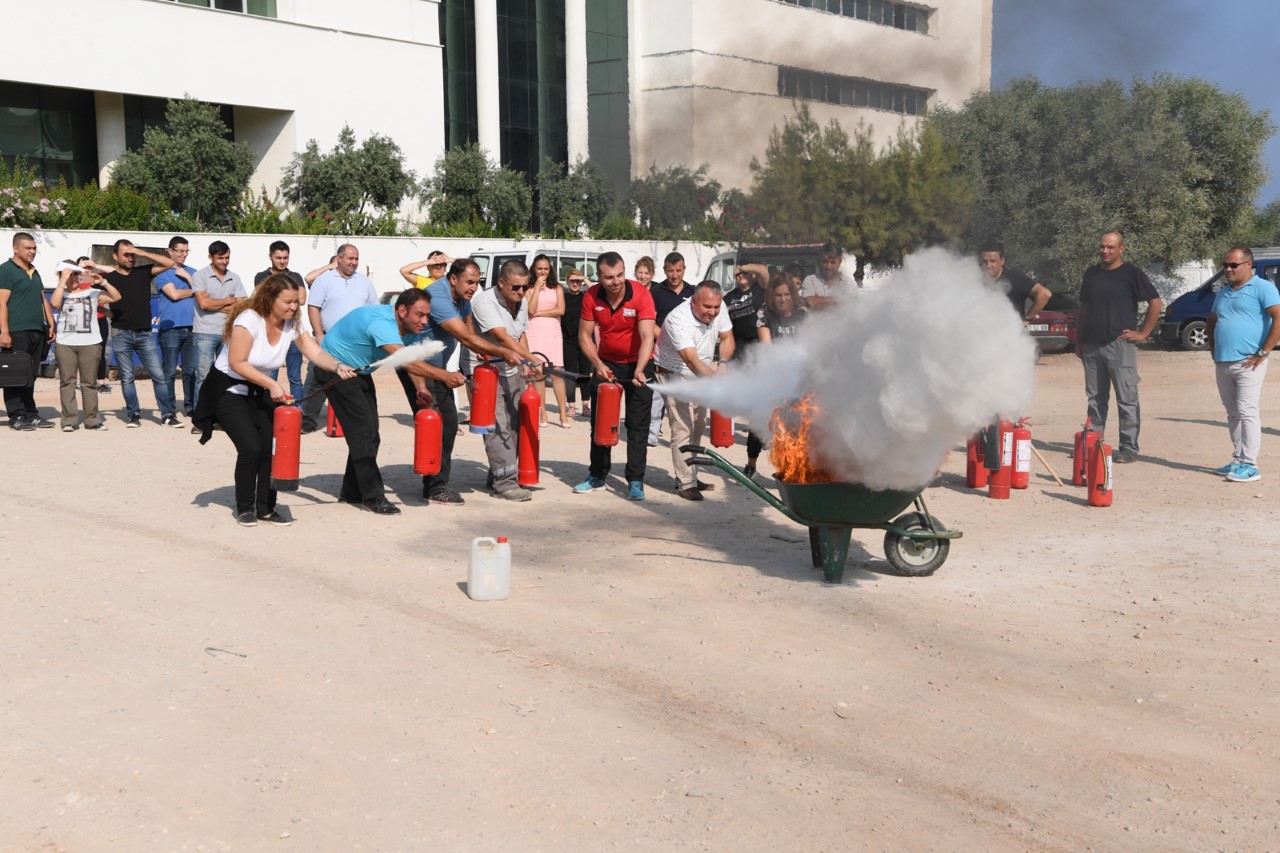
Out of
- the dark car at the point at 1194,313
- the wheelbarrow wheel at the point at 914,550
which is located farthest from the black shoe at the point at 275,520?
the dark car at the point at 1194,313

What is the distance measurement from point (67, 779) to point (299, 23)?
104ft

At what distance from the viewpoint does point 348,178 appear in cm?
3312

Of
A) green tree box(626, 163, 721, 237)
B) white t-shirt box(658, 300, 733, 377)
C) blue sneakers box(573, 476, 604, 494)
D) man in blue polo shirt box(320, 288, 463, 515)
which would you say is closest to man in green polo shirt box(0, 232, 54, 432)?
man in blue polo shirt box(320, 288, 463, 515)

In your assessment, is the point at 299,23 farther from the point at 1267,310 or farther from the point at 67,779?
the point at 67,779

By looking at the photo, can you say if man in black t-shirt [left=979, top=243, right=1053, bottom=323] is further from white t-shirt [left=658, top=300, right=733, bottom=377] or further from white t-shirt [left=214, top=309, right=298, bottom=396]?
white t-shirt [left=214, top=309, right=298, bottom=396]

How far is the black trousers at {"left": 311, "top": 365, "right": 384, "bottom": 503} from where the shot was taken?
9.41m

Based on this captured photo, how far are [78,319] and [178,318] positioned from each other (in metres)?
1.02

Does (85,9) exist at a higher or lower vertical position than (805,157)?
higher

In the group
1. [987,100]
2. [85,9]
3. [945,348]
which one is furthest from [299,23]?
[945,348]

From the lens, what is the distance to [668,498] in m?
10.4

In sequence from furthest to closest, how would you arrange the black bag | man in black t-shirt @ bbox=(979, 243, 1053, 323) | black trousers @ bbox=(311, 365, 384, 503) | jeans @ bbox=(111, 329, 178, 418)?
1. jeans @ bbox=(111, 329, 178, 418)
2. the black bag
3. man in black t-shirt @ bbox=(979, 243, 1053, 323)
4. black trousers @ bbox=(311, 365, 384, 503)

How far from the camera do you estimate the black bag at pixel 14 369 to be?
12.9 m

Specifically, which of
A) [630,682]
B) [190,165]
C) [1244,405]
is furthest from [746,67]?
[630,682]

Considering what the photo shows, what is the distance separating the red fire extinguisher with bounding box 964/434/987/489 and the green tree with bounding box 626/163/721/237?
28.9 m
